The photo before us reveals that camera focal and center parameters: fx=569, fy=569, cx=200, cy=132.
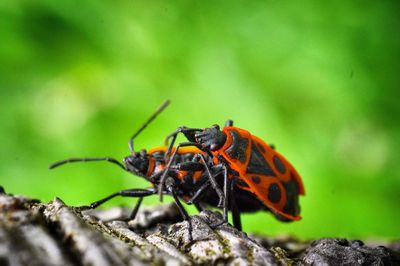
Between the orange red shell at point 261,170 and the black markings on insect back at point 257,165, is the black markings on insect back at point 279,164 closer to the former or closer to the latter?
the orange red shell at point 261,170

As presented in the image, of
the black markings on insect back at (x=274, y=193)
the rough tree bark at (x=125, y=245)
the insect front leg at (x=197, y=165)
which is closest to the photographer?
the rough tree bark at (x=125, y=245)

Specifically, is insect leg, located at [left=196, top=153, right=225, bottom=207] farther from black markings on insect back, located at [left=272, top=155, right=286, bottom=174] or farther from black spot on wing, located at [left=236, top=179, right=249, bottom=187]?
black markings on insect back, located at [left=272, top=155, right=286, bottom=174]

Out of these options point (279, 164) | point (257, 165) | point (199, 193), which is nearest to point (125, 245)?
point (199, 193)

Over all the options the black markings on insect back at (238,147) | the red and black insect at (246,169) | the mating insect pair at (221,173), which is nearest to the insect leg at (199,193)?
the mating insect pair at (221,173)

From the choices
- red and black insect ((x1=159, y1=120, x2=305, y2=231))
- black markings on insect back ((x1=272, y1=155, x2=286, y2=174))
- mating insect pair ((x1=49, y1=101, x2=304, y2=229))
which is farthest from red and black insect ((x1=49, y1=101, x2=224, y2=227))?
black markings on insect back ((x1=272, y1=155, x2=286, y2=174))

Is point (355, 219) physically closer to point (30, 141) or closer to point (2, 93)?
point (30, 141)

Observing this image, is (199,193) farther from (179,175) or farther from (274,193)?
(274,193)

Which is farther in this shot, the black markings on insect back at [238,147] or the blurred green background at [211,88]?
the blurred green background at [211,88]
